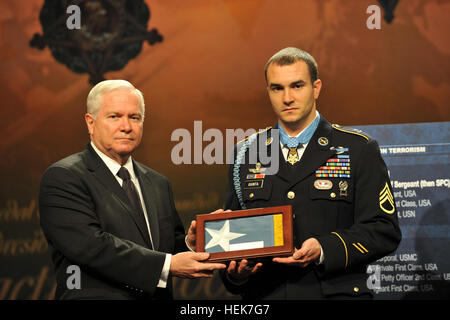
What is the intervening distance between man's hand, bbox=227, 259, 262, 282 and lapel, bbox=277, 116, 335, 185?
1.48 ft

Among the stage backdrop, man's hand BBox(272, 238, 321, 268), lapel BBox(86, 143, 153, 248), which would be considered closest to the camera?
man's hand BBox(272, 238, 321, 268)

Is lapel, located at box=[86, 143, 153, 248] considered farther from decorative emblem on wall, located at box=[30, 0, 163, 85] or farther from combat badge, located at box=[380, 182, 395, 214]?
decorative emblem on wall, located at box=[30, 0, 163, 85]

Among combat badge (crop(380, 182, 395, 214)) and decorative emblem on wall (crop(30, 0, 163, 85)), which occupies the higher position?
decorative emblem on wall (crop(30, 0, 163, 85))

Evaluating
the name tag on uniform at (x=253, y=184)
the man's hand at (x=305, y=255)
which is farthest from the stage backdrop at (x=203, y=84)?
the man's hand at (x=305, y=255)

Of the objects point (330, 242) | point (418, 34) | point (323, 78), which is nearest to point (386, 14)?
point (418, 34)

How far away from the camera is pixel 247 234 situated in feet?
8.18

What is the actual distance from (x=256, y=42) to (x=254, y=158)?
55.6 inches

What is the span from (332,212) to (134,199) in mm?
962

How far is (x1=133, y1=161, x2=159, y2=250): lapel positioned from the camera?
9.01ft

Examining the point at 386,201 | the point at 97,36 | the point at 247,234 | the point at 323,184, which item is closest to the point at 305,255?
the point at 247,234

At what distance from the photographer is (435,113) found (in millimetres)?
3824

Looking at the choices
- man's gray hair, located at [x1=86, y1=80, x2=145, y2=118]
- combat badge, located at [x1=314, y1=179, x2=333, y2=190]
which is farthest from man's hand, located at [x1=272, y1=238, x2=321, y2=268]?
man's gray hair, located at [x1=86, y1=80, x2=145, y2=118]

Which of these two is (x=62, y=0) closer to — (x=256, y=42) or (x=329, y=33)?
(x=256, y=42)

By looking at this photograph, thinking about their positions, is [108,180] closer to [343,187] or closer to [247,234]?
[247,234]
